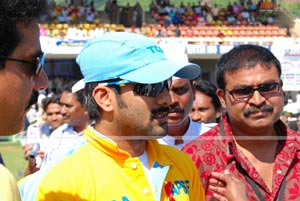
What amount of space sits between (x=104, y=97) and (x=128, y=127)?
0.14 m

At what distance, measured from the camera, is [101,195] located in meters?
2.01

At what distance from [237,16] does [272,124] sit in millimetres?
21783

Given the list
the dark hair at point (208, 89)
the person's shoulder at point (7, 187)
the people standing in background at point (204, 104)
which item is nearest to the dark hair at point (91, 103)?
the person's shoulder at point (7, 187)

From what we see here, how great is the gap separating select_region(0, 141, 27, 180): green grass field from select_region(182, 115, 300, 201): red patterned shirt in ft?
28.9

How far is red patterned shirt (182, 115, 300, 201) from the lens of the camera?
2.51m

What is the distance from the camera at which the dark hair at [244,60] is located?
8.86 feet

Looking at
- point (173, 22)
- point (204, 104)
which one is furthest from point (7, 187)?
point (173, 22)

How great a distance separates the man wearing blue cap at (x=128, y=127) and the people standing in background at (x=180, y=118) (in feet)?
4.96

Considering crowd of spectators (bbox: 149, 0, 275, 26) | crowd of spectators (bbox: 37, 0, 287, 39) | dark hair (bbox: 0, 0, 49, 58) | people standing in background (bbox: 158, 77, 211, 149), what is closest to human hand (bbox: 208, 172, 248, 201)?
dark hair (bbox: 0, 0, 49, 58)

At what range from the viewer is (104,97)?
7.30 ft

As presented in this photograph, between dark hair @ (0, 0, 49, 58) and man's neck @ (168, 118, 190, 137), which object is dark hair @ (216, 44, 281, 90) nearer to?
man's neck @ (168, 118, 190, 137)

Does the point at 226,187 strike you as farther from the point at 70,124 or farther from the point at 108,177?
the point at 70,124

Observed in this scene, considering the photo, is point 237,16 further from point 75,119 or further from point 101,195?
point 101,195

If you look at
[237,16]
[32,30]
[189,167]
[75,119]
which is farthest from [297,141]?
[237,16]
